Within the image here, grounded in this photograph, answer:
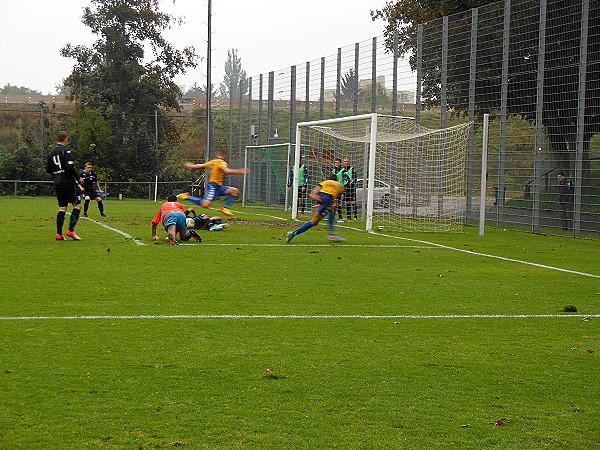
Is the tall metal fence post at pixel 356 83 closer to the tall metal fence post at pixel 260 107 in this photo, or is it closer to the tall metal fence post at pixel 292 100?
the tall metal fence post at pixel 292 100

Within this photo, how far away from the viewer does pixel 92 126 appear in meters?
43.6

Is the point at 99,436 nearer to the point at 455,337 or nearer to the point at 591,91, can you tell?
the point at 455,337

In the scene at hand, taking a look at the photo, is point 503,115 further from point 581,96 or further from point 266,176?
point 266,176

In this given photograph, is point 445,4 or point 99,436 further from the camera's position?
point 445,4

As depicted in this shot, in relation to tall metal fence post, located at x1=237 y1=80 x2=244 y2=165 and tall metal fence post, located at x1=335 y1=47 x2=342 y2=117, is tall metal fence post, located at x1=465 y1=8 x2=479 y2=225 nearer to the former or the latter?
tall metal fence post, located at x1=335 y1=47 x2=342 y2=117

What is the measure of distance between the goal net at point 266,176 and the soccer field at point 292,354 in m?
22.2

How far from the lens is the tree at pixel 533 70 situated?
19.7 m

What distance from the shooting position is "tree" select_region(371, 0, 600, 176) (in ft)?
64.6

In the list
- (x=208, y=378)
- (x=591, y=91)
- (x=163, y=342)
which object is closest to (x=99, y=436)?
(x=208, y=378)

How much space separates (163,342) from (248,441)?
7.85 feet

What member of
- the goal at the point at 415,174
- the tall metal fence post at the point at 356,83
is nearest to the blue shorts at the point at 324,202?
the goal at the point at 415,174

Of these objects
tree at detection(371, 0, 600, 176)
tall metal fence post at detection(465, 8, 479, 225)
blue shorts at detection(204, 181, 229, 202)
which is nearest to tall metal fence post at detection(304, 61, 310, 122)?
tree at detection(371, 0, 600, 176)

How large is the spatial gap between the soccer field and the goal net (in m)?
22.2

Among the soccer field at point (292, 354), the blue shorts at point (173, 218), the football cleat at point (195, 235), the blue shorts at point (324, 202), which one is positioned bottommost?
the soccer field at point (292, 354)
